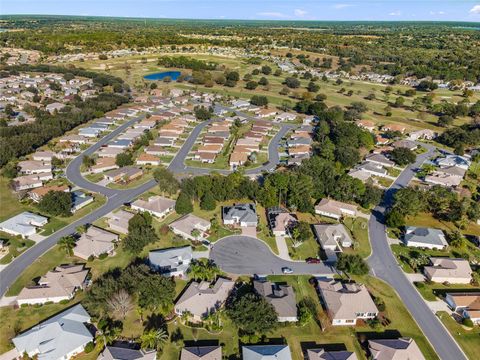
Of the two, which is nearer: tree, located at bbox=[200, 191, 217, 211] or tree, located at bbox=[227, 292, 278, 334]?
tree, located at bbox=[227, 292, 278, 334]

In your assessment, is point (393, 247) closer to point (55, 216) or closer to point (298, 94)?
point (55, 216)

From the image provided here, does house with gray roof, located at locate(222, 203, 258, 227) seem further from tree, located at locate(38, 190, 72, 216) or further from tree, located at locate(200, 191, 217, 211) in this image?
tree, located at locate(38, 190, 72, 216)

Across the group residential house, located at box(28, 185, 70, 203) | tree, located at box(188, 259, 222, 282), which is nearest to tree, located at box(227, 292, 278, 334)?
tree, located at box(188, 259, 222, 282)

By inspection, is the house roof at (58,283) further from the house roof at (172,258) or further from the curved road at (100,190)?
the house roof at (172,258)

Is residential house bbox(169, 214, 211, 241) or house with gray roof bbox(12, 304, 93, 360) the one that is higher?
residential house bbox(169, 214, 211, 241)

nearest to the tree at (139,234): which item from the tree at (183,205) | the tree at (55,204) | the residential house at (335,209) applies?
the tree at (183,205)

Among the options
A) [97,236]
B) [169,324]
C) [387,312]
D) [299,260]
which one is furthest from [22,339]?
[387,312]
